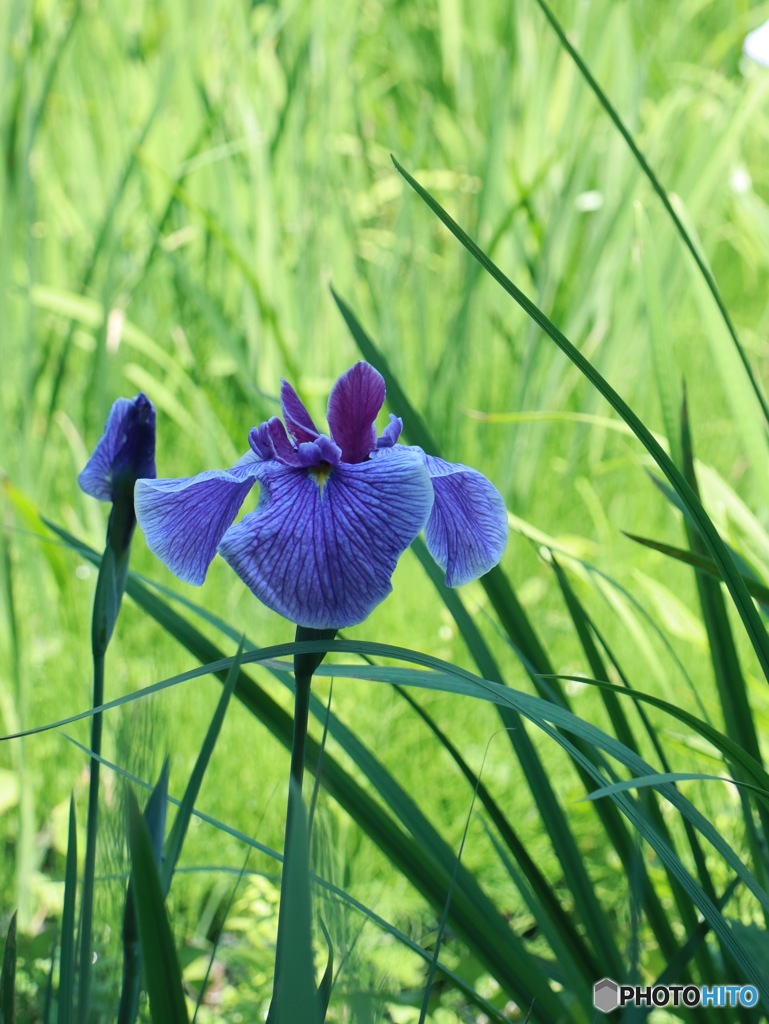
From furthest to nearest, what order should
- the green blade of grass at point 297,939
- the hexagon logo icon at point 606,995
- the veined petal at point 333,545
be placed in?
1. the hexagon logo icon at point 606,995
2. the veined petal at point 333,545
3. the green blade of grass at point 297,939

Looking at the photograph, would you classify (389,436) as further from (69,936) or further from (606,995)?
(606,995)

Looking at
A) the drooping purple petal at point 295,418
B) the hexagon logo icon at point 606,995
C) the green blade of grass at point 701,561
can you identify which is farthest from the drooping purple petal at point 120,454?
the hexagon logo icon at point 606,995

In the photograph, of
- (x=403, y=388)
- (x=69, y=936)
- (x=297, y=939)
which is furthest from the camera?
(x=403, y=388)

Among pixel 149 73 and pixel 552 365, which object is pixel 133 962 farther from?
pixel 149 73

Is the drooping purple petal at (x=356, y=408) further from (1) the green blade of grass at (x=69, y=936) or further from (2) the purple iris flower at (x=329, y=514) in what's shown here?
(1) the green blade of grass at (x=69, y=936)

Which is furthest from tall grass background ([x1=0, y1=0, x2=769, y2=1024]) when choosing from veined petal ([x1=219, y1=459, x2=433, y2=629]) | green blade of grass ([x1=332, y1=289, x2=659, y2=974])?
veined petal ([x1=219, y1=459, x2=433, y2=629])

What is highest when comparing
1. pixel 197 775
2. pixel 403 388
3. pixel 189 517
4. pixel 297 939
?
pixel 403 388

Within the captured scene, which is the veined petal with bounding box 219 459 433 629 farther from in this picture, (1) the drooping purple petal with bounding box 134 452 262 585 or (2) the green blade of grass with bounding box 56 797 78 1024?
(2) the green blade of grass with bounding box 56 797 78 1024

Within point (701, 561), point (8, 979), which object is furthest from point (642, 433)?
point (8, 979)

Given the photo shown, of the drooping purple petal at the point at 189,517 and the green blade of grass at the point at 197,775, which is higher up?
the drooping purple petal at the point at 189,517
